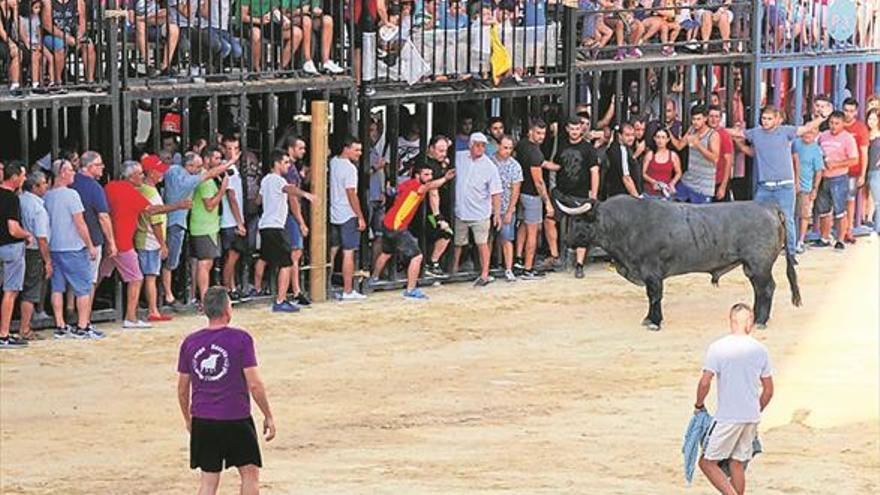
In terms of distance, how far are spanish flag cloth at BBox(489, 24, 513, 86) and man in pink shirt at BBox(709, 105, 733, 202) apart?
2415mm

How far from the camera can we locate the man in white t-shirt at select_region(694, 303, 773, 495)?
1428 cm

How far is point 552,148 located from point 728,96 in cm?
327

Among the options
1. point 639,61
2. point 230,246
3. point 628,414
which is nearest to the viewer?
point 628,414

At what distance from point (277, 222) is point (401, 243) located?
5.25ft

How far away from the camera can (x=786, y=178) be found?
2533 cm

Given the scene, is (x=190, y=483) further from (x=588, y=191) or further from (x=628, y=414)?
(x=588, y=191)

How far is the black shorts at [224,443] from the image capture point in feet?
44.9

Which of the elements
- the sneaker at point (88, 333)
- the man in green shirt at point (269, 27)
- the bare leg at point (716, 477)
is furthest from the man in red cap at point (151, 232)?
the bare leg at point (716, 477)

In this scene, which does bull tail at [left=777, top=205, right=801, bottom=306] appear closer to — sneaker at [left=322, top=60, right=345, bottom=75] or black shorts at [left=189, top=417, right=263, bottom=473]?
sneaker at [left=322, top=60, right=345, bottom=75]

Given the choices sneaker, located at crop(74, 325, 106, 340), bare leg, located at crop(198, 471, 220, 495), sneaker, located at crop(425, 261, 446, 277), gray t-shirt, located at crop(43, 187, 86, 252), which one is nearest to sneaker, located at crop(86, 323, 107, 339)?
sneaker, located at crop(74, 325, 106, 340)

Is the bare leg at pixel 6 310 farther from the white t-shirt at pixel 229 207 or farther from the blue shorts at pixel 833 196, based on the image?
the blue shorts at pixel 833 196

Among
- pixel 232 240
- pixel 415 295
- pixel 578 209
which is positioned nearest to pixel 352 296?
pixel 415 295

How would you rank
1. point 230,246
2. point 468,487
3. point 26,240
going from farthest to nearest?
point 230,246
point 26,240
point 468,487

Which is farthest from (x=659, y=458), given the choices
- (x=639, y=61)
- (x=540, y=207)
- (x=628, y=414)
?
(x=639, y=61)
